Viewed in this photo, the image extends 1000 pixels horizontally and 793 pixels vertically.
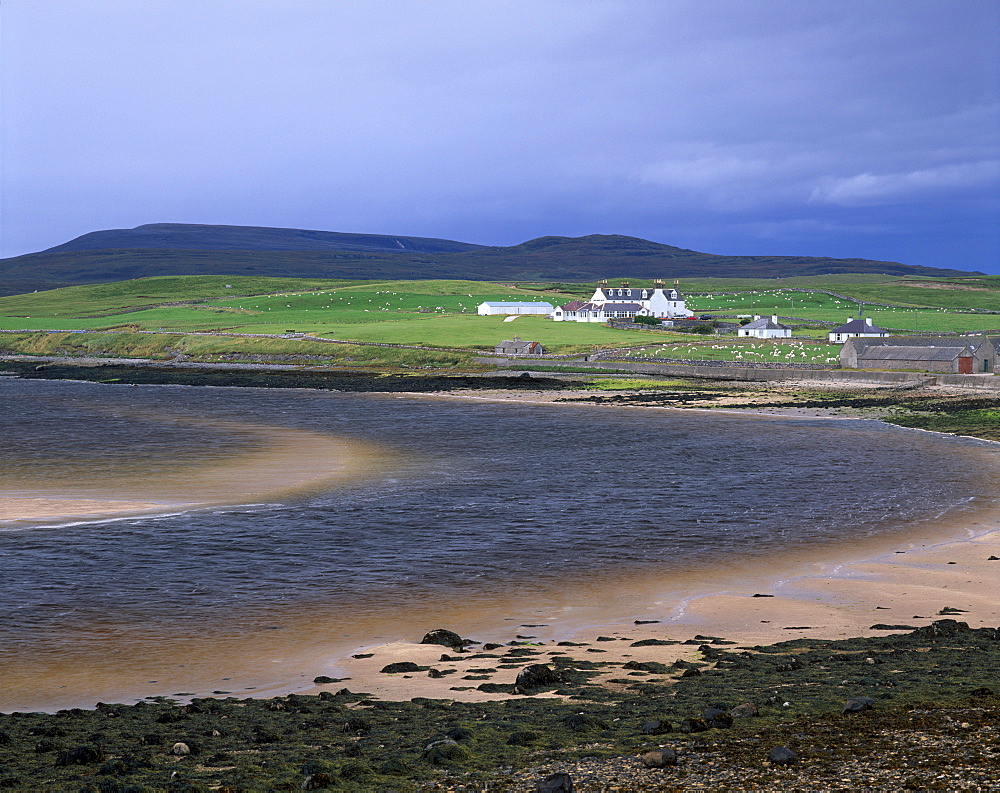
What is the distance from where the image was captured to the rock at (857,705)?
1218 cm

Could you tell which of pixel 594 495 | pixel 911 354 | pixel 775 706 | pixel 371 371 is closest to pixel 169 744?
pixel 775 706

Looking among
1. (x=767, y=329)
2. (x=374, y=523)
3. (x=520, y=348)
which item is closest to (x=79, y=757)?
(x=374, y=523)

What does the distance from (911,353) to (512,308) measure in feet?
283

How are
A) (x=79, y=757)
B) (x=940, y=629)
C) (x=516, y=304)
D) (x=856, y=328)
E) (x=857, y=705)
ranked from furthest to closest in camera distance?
(x=516, y=304) < (x=856, y=328) < (x=940, y=629) < (x=857, y=705) < (x=79, y=757)

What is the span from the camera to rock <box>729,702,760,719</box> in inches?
483

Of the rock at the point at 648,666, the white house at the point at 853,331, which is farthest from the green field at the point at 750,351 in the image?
the rock at the point at 648,666

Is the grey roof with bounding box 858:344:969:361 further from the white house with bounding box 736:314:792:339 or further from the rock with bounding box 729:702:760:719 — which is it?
the rock with bounding box 729:702:760:719

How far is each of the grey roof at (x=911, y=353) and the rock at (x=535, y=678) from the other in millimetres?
72093

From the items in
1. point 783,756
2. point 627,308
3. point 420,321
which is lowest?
point 783,756

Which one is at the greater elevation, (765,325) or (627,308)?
(627,308)

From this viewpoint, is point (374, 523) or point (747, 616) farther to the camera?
point (374, 523)

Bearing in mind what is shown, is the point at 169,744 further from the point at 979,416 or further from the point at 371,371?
the point at 371,371

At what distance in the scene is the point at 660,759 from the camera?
10648mm

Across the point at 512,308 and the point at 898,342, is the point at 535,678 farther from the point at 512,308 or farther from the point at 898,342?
the point at 512,308
